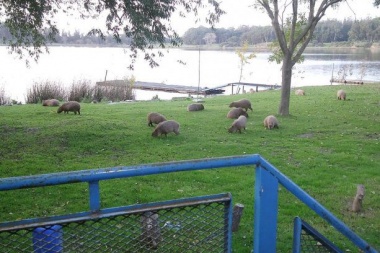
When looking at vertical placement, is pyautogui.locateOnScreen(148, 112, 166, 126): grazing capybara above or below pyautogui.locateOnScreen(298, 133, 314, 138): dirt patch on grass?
above

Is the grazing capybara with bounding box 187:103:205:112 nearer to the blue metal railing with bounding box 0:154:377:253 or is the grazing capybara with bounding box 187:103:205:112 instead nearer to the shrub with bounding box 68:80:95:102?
the shrub with bounding box 68:80:95:102

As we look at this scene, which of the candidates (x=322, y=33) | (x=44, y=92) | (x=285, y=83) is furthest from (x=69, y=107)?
(x=322, y=33)

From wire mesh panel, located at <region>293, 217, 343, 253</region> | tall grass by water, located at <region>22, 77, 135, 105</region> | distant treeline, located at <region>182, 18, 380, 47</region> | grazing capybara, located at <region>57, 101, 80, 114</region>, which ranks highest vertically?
distant treeline, located at <region>182, 18, 380, 47</region>

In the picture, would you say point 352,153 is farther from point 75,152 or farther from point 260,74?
point 260,74

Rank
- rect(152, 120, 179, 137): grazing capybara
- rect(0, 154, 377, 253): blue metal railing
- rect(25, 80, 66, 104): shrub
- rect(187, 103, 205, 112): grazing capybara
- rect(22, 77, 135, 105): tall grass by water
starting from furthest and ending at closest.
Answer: rect(22, 77, 135, 105): tall grass by water → rect(25, 80, 66, 104): shrub → rect(187, 103, 205, 112): grazing capybara → rect(152, 120, 179, 137): grazing capybara → rect(0, 154, 377, 253): blue metal railing

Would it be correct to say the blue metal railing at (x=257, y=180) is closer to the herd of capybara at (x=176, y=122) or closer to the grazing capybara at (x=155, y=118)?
the herd of capybara at (x=176, y=122)

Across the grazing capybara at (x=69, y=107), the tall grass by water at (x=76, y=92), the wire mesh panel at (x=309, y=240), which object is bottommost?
the tall grass by water at (x=76, y=92)

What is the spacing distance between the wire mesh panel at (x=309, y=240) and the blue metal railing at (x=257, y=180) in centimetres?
20

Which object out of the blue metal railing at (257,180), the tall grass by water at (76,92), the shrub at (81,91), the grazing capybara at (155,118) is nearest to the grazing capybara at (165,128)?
the grazing capybara at (155,118)

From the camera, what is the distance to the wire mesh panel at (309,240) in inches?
113

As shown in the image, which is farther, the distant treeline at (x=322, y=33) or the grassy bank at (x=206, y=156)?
the distant treeline at (x=322, y=33)

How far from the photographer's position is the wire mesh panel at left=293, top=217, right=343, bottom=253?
287 cm

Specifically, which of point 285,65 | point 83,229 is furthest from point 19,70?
point 83,229

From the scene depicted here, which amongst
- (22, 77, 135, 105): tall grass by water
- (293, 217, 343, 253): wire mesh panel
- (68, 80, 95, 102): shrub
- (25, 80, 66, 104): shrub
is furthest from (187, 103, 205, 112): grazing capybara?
(293, 217, 343, 253): wire mesh panel
